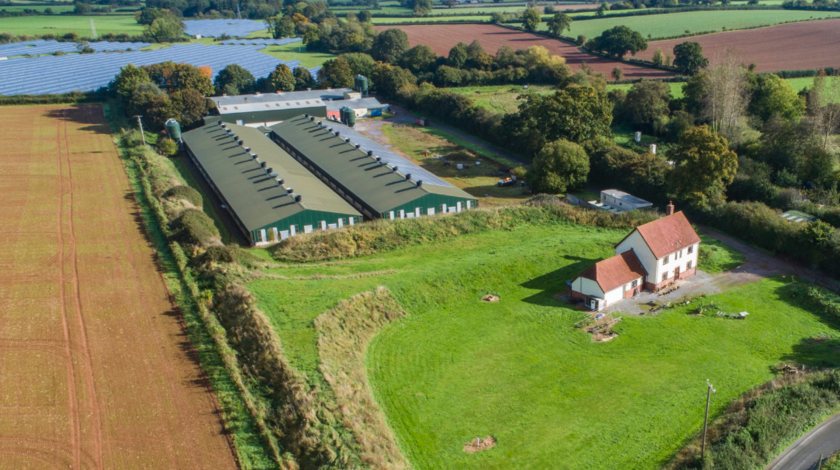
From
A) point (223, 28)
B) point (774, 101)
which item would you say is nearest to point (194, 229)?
point (774, 101)

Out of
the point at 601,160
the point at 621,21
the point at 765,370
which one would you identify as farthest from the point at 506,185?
the point at 621,21

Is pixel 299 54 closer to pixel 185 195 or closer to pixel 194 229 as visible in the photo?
pixel 185 195

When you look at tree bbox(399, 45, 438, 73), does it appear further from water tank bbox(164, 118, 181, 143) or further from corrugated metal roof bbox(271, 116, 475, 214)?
water tank bbox(164, 118, 181, 143)

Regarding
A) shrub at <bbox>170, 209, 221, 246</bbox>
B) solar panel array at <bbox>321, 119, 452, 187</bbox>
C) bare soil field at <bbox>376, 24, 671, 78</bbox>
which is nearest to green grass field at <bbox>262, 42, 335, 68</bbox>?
bare soil field at <bbox>376, 24, 671, 78</bbox>

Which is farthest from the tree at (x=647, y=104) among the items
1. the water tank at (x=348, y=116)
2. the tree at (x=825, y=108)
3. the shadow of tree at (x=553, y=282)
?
the shadow of tree at (x=553, y=282)

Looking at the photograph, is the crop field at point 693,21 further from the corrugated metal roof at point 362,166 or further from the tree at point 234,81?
the corrugated metal roof at point 362,166

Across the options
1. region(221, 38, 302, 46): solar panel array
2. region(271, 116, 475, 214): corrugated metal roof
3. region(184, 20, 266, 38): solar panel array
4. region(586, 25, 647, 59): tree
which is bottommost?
region(271, 116, 475, 214): corrugated metal roof
